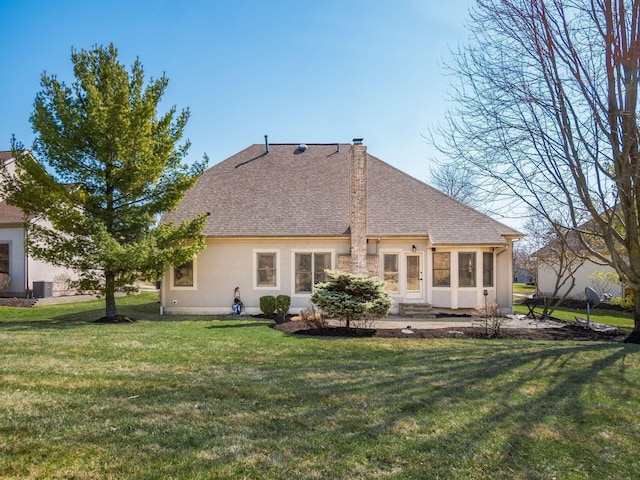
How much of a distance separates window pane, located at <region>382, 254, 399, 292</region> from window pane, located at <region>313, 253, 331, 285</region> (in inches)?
80.0

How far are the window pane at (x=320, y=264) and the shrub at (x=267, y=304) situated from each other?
1853 millimetres

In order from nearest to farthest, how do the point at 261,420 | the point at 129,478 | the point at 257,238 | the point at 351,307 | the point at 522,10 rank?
the point at 129,478, the point at 261,420, the point at 522,10, the point at 351,307, the point at 257,238

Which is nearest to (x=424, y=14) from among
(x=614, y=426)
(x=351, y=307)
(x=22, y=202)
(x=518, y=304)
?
(x=351, y=307)

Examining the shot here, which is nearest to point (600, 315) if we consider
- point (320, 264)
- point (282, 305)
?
point (320, 264)

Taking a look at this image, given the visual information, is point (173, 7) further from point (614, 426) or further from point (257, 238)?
point (614, 426)

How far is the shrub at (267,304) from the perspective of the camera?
596 inches

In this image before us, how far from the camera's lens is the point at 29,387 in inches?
223

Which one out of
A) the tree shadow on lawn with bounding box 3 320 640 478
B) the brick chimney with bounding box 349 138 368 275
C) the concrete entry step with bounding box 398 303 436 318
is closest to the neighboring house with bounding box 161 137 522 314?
the brick chimney with bounding box 349 138 368 275

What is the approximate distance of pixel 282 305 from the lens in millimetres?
15000

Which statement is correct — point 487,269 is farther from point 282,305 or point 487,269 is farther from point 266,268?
point 266,268

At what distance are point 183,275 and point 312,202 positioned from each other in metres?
5.57

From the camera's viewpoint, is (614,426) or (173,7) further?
(173,7)

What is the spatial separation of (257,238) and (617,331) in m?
11.4

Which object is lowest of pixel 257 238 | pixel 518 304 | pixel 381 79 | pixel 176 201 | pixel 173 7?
pixel 518 304
